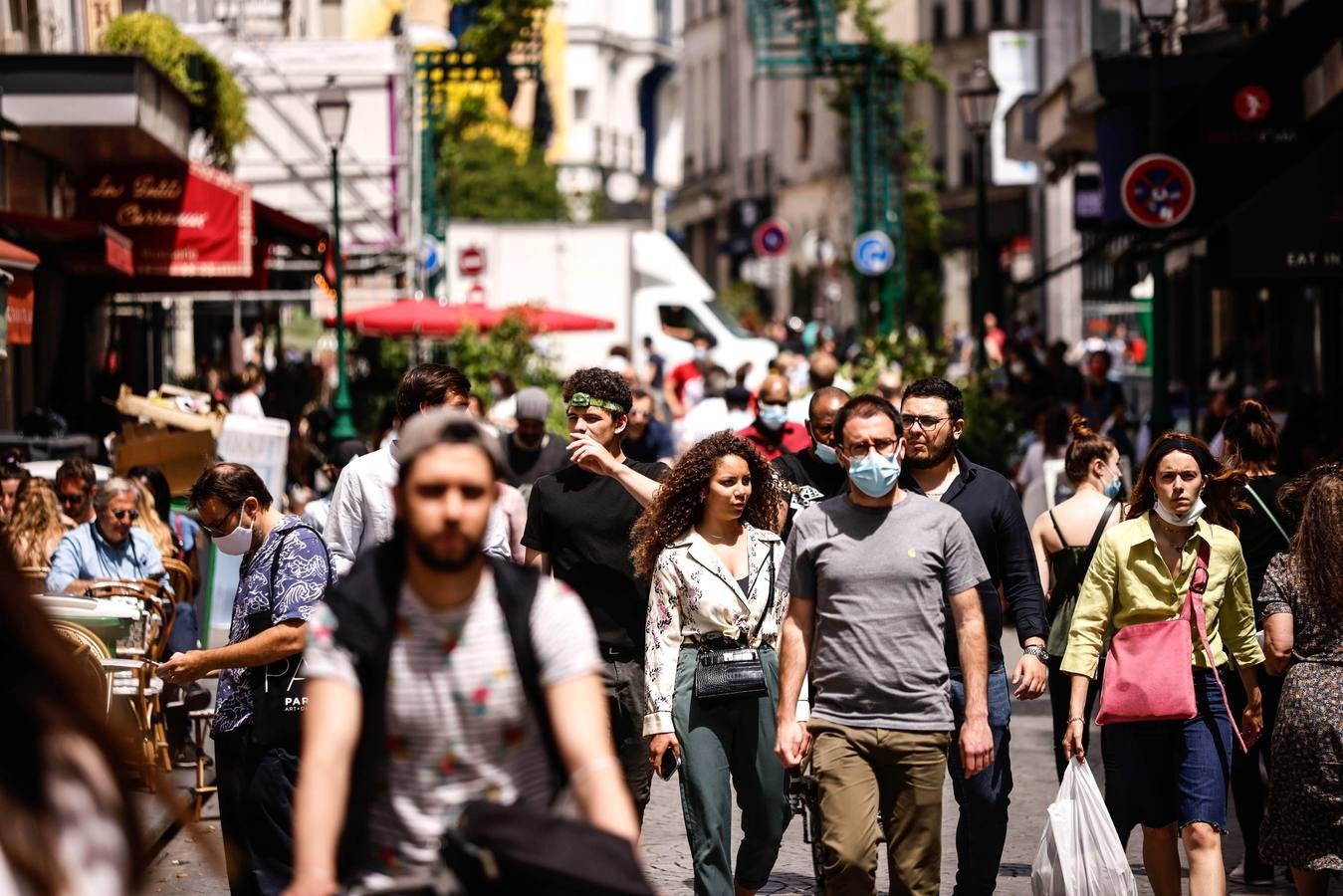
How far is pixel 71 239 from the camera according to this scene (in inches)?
661

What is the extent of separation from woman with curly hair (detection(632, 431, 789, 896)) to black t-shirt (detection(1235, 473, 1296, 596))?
7.86 ft

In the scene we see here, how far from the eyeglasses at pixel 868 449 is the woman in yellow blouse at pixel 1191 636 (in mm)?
1194

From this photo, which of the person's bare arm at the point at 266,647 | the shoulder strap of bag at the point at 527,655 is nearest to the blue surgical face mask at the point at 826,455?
the person's bare arm at the point at 266,647

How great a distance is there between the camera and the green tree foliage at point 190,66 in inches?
850

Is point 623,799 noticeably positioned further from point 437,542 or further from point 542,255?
point 542,255

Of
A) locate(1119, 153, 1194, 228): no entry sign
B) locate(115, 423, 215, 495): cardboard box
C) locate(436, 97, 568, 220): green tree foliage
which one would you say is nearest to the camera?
locate(115, 423, 215, 495): cardboard box

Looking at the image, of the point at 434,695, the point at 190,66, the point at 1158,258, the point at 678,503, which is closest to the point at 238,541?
the point at 678,503

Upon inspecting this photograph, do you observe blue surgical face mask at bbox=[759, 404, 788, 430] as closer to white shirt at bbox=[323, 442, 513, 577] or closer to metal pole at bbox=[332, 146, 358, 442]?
white shirt at bbox=[323, 442, 513, 577]

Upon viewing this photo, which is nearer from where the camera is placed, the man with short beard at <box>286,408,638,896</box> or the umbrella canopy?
the man with short beard at <box>286,408,638,896</box>

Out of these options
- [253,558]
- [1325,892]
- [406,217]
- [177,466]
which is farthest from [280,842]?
[406,217]

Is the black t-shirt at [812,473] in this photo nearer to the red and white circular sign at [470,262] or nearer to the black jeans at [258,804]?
the black jeans at [258,804]

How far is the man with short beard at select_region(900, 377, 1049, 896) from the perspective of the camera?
7.23 metres

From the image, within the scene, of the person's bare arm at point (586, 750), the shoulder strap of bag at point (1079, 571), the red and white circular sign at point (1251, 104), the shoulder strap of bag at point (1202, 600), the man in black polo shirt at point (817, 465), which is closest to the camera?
the person's bare arm at point (586, 750)

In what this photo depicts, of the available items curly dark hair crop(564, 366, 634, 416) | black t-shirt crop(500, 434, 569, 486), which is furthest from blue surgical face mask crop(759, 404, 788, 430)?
curly dark hair crop(564, 366, 634, 416)
